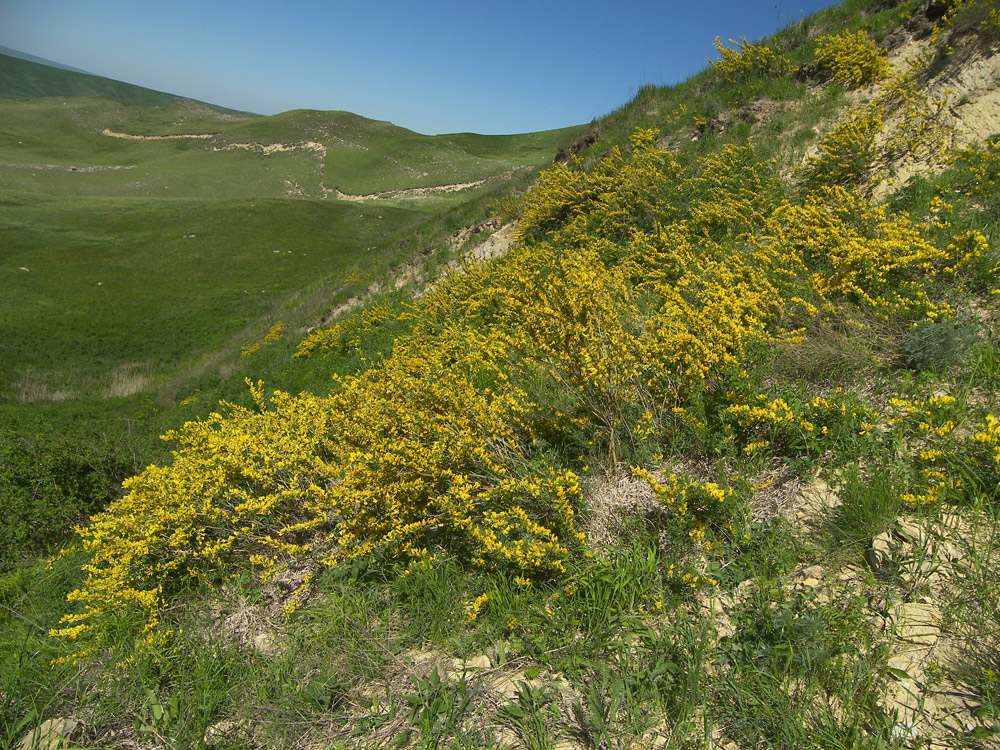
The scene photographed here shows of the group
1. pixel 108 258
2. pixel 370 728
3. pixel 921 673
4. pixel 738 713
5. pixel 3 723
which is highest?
pixel 921 673

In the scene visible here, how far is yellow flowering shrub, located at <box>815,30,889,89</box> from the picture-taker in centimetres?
Answer: 775

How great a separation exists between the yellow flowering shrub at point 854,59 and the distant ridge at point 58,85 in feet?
492

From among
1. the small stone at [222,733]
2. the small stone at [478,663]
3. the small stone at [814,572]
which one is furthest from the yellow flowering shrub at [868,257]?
the small stone at [222,733]

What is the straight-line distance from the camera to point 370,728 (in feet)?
7.61

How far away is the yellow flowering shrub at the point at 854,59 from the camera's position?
7746 mm

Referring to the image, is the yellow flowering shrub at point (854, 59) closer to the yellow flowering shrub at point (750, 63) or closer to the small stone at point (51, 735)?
the yellow flowering shrub at point (750, 63)

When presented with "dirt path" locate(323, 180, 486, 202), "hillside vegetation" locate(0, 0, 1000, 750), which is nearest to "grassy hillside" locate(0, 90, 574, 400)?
"dirt path" locate(323, 180, 486, 202)

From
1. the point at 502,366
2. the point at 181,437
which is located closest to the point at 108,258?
the point at 181,437

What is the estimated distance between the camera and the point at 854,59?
26.1 feet

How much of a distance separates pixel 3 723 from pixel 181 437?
3343 millimetres

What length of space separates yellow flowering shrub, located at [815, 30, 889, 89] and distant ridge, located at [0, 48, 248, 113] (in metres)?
150

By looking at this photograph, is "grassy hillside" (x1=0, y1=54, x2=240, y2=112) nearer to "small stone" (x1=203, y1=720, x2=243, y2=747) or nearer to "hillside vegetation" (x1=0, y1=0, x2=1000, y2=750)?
"hillside vegetation" (x1=0, y1=0, x2=1000, y2=750)

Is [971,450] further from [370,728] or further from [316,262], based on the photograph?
[316,262]

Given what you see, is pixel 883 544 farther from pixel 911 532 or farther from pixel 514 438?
pixel 514 438
